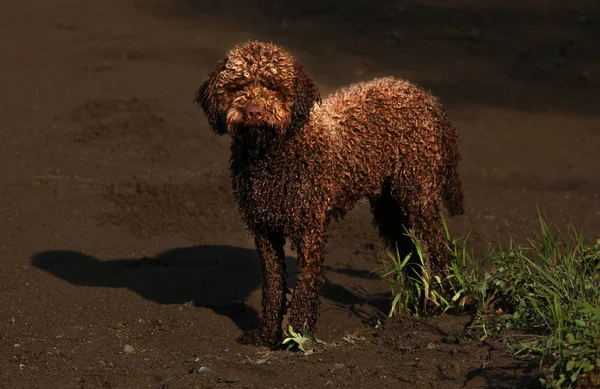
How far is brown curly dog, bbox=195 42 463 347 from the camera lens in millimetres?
6047

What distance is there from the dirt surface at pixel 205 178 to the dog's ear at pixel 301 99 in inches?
55.0

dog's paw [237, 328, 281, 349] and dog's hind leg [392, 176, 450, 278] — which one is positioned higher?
dog's hind leg [392, 176, 450, 278]

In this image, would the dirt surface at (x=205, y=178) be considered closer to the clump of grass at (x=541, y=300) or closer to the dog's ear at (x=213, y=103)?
the clump of grass at (x=541, y=300)

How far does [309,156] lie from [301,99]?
46 cm

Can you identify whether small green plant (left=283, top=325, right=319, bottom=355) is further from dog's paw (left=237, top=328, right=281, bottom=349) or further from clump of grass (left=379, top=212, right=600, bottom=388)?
clump of grass (left=379, top=212, right=600, bottom=388)

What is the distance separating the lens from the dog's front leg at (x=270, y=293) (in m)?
6.75

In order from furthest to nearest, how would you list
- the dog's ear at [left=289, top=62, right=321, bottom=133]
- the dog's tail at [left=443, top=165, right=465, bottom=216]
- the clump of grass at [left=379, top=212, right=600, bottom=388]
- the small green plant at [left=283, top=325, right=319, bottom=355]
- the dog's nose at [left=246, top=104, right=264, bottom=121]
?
1. the dog's tail at [left=443, top=165, right=465, bottom=216]
2. the small green plant at [left=283, top=325, right=319, bottom=355]
3. the dog's ear at [left=289, top=62, right=321, bottom=133]
4. the dog's nose at [left=246, top=104, right=264, bottom=121]
5. the clump of grass at [left=379, top=212, right=600, bottom=388]

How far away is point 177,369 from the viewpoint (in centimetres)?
582

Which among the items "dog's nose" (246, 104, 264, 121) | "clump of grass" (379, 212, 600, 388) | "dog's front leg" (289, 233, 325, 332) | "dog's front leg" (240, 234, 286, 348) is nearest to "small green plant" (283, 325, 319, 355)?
"dog's front leg" (289, 233, 325, 332)

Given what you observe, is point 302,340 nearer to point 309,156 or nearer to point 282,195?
point 282,195

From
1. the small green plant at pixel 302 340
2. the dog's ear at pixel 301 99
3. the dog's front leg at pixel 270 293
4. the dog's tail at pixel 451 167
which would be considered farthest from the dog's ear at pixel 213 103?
the dog's tail at pixel 451 167

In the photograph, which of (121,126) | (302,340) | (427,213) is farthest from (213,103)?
(121,126)

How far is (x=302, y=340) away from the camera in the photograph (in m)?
6.33

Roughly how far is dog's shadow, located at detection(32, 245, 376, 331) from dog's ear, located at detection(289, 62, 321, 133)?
1822 millimetres
